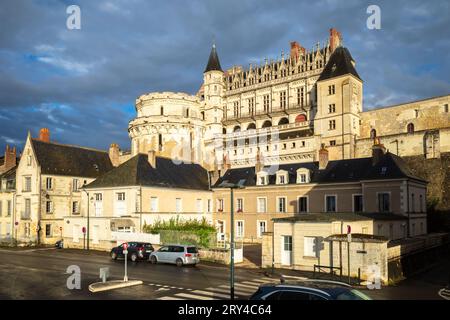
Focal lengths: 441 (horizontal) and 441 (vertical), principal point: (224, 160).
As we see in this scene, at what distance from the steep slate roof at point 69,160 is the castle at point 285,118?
15313 millimetres

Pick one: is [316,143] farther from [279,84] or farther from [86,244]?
[86,244]

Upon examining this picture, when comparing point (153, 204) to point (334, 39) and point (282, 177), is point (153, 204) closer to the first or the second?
point (282, 177)

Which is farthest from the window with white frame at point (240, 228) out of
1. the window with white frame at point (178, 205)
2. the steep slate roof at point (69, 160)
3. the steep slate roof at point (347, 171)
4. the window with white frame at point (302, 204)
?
the steep slate roof at point (69, 160)

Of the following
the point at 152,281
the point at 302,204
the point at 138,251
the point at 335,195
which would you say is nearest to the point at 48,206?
the point at 138,251

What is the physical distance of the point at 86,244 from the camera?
136 ft

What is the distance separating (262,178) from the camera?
1879 inches

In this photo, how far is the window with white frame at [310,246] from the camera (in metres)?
27.0

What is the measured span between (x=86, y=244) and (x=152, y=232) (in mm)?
7686

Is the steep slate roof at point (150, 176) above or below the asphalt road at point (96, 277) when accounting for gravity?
above

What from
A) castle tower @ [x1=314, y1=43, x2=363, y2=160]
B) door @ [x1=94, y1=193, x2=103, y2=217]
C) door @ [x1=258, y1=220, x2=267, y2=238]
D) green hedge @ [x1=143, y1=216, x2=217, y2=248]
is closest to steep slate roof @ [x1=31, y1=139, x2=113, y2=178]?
door @ [x1=94, y1=193, x2=103, y2=217]

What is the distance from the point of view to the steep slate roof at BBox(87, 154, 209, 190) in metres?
43.0

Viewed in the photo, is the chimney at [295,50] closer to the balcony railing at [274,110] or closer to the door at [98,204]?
the balcony railing at [274,110]

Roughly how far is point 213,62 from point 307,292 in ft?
262

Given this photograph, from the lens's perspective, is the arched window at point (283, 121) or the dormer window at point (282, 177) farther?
the arched window at point (283, 121)
